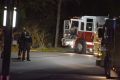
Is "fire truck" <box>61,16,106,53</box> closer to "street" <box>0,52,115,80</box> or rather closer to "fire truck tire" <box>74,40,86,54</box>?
"fire truck tire" <box>74,40,86,54</box>

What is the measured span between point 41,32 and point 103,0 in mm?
13357

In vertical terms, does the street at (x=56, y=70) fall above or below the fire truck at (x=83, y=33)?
below

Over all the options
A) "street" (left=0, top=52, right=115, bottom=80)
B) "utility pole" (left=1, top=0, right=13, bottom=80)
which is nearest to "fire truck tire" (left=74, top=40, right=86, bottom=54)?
"street" (left=0, top=52, right=115, bottom=80)

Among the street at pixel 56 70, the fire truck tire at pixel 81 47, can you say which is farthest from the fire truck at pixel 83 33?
the street at pixel 56 70

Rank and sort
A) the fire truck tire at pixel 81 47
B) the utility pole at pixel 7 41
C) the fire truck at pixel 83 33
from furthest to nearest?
1. the fire truck at pixel 83 33
2. the fire truck tire at pixel 81 47
3. the utility pole at pixel 7 41

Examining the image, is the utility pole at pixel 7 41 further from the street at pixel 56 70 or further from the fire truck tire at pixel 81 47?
the fire truck tire at pixel 81 47

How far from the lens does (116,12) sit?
53656 mm

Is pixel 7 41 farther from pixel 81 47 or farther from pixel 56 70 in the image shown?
pixel 81 47

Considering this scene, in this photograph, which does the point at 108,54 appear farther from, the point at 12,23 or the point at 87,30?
the point at 87,30

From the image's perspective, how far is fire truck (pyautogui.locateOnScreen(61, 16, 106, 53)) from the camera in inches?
1556

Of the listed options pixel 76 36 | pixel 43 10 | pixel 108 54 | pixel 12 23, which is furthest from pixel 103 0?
pixel 12 23

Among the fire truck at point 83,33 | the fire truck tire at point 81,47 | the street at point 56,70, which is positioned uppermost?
the fire truck at point 83,33

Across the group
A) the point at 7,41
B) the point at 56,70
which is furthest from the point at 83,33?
the point at 7,41

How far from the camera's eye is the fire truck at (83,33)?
39.5 m
